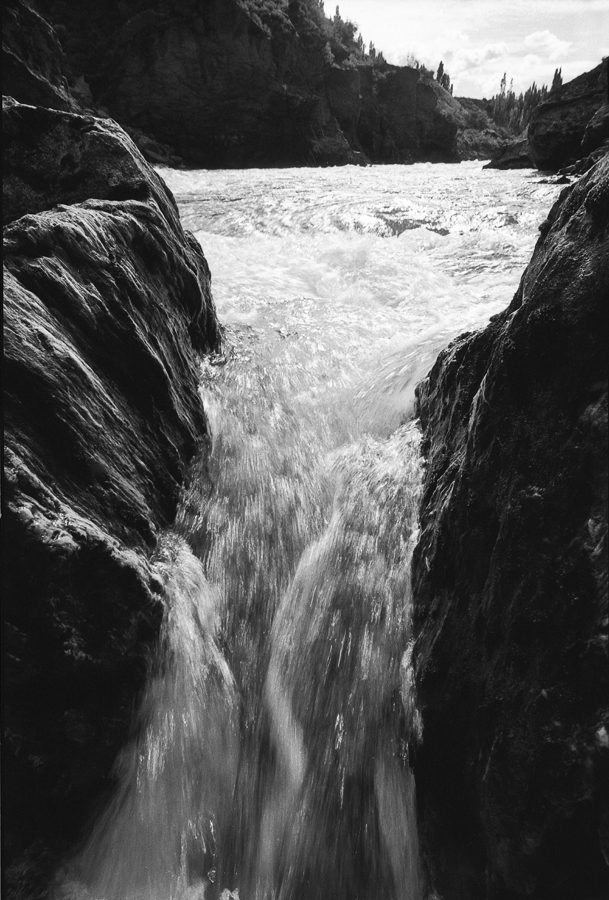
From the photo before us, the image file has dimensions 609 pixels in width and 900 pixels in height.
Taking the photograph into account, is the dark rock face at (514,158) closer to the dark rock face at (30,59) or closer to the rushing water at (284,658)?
the dark rock face at (30,59)

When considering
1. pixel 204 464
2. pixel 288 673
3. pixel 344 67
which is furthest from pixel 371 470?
pixel 344 67

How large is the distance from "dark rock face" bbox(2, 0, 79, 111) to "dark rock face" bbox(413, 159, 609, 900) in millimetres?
19451

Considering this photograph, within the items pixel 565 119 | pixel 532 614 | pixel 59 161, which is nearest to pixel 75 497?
pixel 532 614

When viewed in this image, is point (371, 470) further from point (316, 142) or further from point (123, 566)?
point (316, 142)

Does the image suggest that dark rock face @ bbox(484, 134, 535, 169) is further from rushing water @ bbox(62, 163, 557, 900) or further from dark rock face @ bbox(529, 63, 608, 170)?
rushing water @ bbox(62, 163, 557, 900)

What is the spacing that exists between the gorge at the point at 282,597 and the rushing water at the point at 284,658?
1 centimetres

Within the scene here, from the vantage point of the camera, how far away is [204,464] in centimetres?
336

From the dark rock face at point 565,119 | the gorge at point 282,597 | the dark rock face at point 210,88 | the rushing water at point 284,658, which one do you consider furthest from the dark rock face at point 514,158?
the gorge at point 282,597

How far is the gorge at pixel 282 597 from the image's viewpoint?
5.02 feet

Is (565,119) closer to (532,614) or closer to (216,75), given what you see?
(532,614)

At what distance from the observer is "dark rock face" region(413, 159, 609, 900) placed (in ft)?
4.49

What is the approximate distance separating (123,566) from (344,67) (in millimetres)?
50570

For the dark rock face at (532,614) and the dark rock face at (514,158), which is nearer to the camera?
the dark rock face at (532,614)

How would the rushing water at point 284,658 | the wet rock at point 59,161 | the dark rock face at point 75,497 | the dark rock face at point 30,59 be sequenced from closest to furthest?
the dark rock face at point 75,497 < the rushing water at point 284,658 < the wet rock at point 59,161 < the dark rock face at point 30,59
